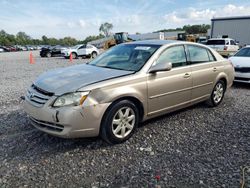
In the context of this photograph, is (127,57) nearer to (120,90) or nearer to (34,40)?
(120,90)

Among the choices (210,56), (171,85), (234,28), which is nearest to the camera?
(171,85)

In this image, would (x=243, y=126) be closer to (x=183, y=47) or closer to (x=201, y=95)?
(x=201, y=95)

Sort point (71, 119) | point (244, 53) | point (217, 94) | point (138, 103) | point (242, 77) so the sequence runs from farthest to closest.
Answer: point (244, 53) < point (242, 77) < point (217, 94) < point (138, 103) < point (71, 119)

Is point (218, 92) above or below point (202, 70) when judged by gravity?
below

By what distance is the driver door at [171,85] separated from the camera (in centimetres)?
390

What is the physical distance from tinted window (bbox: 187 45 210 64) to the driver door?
0.77ft

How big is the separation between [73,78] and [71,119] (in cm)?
72

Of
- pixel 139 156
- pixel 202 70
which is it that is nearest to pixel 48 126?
pixel 139 156

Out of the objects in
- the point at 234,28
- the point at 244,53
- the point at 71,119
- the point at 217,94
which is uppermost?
the point at 234,28

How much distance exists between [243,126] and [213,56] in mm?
1761

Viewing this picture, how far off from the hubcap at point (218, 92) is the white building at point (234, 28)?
26.7 meters

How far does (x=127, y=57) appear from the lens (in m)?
4.34

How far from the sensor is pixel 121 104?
3.46 m

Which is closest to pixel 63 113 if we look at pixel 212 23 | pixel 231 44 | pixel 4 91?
pixel 4 91
